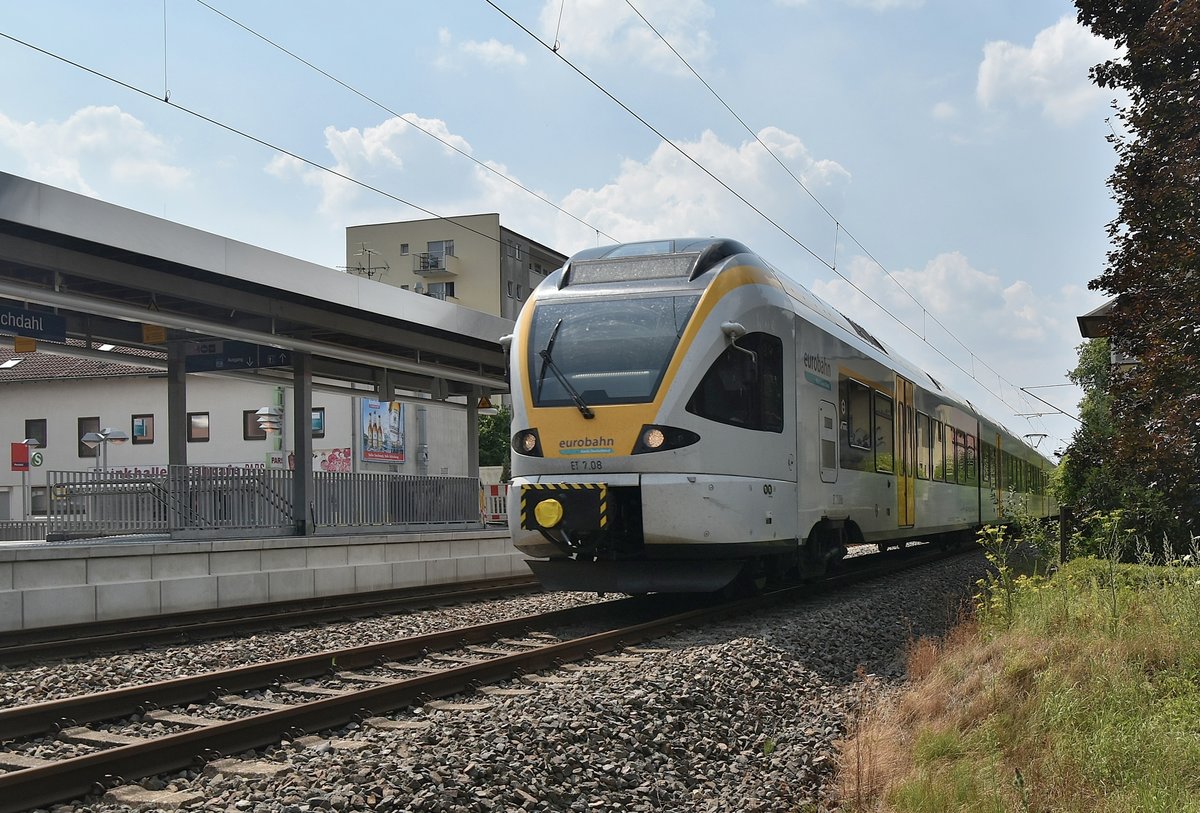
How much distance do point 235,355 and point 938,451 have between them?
11633 mm

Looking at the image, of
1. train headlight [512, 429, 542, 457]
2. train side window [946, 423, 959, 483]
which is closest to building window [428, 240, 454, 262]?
train side window [946, 423, 959, 483]

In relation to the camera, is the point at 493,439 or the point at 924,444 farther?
the point at 493,439

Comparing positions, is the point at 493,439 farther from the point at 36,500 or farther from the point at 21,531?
the point at 21,531

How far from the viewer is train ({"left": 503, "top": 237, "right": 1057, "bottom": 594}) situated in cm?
1039

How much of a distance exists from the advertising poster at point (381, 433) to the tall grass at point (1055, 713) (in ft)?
136

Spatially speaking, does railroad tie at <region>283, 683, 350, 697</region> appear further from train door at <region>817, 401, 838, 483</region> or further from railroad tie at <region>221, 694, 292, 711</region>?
train door at <region>817, 401, 838, 483</region>

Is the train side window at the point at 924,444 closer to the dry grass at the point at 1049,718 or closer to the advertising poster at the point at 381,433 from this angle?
the dry grass at the point at 1049,718

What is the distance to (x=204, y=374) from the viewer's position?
741 inches

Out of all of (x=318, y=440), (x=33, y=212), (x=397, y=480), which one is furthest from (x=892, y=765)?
(x=318, y=440)

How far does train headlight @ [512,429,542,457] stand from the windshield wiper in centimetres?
37

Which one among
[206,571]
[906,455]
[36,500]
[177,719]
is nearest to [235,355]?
[206,571]

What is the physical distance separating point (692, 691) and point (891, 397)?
9.46 metres

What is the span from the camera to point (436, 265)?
6988 cm

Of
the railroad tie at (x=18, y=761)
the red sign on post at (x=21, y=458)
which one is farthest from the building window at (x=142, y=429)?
the railroad tie at (x=18, y=761)
